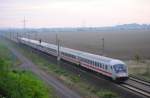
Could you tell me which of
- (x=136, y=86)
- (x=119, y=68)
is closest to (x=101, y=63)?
(x=119, y=68)

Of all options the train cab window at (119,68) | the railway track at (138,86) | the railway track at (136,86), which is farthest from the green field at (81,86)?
the train cab window at (119,68)

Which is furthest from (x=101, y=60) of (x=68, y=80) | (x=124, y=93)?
(x=124, y=93)

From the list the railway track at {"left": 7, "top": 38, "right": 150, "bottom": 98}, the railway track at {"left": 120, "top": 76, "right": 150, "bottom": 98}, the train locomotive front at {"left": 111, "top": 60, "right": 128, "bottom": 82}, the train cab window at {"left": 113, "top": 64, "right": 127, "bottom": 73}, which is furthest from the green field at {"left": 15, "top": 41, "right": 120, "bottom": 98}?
the train cab window at {"left": 113, "top": 64, "right": 127, "bottom": 73}

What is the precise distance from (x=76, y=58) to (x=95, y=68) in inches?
361

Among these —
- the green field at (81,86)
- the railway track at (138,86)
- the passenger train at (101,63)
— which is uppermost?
the passenger train at (101,63)

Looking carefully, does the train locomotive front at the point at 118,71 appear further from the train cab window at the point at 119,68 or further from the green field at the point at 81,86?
the green field at the point at 81,86

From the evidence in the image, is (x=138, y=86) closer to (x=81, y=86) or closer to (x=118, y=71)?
(x=118, y=71)

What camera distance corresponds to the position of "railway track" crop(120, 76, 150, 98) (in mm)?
29477

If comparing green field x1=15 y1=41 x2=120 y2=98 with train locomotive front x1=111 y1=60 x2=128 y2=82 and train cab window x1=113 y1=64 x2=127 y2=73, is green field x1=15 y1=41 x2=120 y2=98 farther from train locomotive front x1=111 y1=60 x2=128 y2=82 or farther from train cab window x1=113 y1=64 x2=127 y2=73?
train cab window x1=113 y1=64 x2=127 y2=73

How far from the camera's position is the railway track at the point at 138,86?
29477mm

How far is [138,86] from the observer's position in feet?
107

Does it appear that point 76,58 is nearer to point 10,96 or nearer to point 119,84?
point 119,84

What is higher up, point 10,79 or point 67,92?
point 10,79

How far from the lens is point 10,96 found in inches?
868
